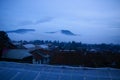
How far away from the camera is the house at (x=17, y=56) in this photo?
830cm

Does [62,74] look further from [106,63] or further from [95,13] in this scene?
[106,63]

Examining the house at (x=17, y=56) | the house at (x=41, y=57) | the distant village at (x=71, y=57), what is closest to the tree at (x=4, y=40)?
the distant village at (x=71, y=57)

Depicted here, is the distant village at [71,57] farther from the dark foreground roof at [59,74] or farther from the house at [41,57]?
the dark foreground roof at [59,74]

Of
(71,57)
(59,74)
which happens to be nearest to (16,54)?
(71,57)

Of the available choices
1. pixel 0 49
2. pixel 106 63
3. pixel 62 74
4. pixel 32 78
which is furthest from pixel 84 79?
pixel 0 49

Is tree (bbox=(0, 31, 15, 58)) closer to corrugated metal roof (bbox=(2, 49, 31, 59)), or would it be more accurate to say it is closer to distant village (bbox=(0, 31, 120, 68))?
distant village (bbox=(0, 31, 120, 68))

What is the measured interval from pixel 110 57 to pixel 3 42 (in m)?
5.93

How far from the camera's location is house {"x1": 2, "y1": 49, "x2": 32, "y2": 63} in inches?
327

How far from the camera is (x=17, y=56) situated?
845 cm

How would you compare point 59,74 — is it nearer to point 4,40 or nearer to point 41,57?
point 41,57

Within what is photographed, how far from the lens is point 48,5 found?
5957mm

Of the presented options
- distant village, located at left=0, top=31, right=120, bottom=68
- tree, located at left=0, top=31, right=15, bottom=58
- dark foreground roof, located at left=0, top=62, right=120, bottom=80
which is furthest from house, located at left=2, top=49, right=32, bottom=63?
dark foreground roof, located at left=0, top=62, right=120, bottom=80

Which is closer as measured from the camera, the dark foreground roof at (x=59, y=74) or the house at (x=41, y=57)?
the dark foreground roof at (x=59, y=74)

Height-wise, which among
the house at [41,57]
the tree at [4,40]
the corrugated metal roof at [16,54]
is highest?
the tree at [4,40]
